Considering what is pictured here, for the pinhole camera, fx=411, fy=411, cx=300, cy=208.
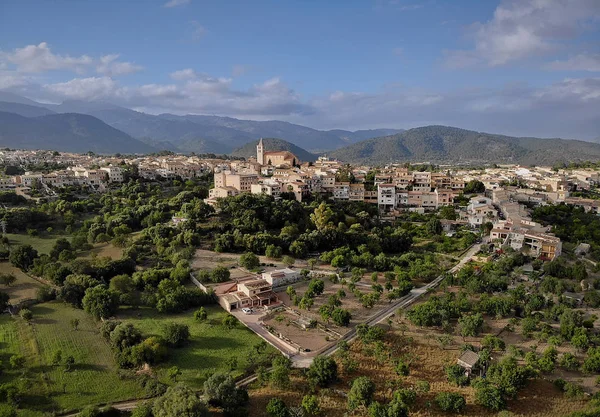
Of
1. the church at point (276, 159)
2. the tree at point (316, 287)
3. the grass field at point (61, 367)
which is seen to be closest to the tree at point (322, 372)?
the grass field at point (61, 367)

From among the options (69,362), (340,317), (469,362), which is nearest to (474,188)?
(340,317)

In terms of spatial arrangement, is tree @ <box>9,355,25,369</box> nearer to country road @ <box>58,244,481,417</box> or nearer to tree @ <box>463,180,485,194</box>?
country road @ <box>58,244,481,417</box>

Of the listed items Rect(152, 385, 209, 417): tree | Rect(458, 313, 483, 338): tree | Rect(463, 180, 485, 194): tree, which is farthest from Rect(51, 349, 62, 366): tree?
Rect(463, 180, 485, 194): tree

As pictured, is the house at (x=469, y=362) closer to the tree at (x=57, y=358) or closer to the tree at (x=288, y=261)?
the tree at (x=288, y=261)

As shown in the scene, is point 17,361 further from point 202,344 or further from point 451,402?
point 451,402

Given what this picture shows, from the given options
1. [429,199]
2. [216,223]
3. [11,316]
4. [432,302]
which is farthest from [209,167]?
[432,302]
